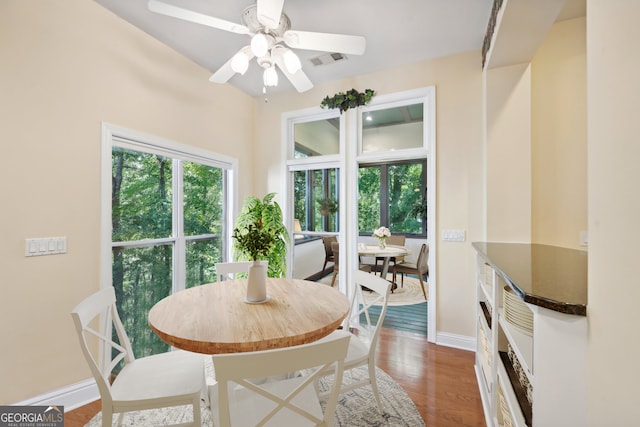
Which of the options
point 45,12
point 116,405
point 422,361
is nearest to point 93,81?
point 45,12

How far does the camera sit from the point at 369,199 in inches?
155

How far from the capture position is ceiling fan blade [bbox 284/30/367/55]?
171 centimetres

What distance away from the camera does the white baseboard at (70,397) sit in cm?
176

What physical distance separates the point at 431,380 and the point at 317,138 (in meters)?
2.90

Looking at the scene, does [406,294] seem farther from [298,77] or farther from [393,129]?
[298,77]

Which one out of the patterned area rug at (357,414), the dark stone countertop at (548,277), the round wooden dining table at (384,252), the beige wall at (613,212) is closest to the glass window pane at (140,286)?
the patterned area rug at (357,414)

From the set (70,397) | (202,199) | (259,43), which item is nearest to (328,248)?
(202,199)

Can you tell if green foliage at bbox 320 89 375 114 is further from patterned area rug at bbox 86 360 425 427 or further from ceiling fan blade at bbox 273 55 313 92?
patterned area rug at bbox 86 360 425 427

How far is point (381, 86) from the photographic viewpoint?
123 inches

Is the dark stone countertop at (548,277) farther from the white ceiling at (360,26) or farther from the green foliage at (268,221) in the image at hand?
the green foliage at (268,221)

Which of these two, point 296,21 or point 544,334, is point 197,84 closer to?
point 296,21

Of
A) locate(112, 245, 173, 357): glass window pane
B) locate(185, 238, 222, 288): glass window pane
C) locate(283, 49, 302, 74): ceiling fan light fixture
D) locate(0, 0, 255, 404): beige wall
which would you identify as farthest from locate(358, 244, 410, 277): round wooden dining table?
locate(0, 0, 255, 404): beige wall

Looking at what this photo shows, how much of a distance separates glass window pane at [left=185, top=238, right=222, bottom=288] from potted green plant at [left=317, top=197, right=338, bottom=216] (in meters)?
1.33

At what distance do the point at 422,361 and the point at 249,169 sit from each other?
3009mm
